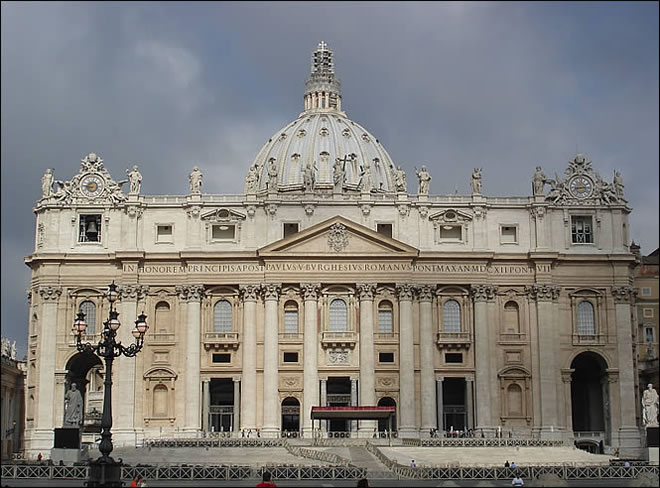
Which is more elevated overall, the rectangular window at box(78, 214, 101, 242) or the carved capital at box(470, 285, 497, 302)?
the rectangular window at box(78, 214, 101, 242)

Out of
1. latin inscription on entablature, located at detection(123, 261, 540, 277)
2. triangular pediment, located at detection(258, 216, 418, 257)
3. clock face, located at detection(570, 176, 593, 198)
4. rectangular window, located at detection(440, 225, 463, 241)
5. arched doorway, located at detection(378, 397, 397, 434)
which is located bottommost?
arched doorway, located at detection(378, 397, 397, 434)

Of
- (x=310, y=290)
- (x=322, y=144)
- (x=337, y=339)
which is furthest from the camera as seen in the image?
(x=322, y=144)

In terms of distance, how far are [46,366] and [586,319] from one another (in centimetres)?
4136

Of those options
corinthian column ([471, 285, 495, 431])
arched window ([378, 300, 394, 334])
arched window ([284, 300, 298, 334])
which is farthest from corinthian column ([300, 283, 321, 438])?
corinthian column ([471, 285, 495, 431])

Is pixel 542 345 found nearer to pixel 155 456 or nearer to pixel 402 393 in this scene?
pixel 402 393

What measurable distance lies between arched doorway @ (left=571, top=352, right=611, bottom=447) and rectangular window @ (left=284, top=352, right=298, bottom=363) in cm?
2186

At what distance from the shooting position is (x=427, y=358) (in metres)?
88.4

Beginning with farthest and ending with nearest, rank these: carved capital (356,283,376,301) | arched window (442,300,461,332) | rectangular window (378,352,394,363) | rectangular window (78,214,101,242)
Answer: rectangular window (78,214,101,242), arched window (442,300,461,332), rectangular window (378,352,394,363), carved capital (356,283,376,301)

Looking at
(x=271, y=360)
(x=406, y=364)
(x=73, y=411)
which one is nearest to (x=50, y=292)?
(x=271, y=360)

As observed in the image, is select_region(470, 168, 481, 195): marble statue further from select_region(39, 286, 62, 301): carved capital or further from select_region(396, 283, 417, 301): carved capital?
select_region(39, 286, 62, 301): carved capital

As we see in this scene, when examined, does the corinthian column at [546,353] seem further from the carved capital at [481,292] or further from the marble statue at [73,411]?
the marble statue at [73,411]

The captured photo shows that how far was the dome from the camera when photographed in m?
135

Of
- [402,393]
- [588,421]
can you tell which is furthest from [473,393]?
[588,421]

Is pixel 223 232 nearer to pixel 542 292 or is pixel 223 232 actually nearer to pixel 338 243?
pixel 338 243
